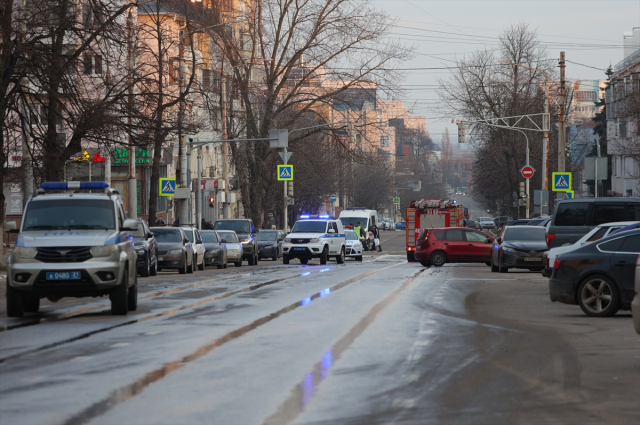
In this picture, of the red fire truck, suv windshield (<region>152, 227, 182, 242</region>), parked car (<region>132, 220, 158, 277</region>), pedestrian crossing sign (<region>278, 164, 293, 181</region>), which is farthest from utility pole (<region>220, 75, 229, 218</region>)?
parked car (<region>132, 220, 158, 277</region>)

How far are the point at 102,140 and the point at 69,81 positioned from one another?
2.29 metres

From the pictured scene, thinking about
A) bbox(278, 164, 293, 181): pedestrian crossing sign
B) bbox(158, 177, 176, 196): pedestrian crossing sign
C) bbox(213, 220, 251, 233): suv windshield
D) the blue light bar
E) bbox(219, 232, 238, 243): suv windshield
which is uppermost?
bbox(278, 164, 293, 181): pedestrian crossing sign

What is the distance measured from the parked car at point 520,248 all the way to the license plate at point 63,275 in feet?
63.3

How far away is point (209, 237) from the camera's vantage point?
1549 inches

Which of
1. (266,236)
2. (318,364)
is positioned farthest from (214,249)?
(318,364)

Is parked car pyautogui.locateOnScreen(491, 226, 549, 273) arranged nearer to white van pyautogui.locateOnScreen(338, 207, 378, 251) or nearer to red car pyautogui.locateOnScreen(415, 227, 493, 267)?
red car pyautogui.locateOnScreen(415, 227, 493, 267)

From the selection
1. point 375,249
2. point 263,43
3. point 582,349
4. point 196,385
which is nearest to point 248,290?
point 582,349

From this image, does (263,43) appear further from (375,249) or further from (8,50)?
(8,50)

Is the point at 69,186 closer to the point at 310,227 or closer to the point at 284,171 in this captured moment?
the point at 310,227

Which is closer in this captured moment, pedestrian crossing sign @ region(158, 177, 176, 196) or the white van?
pedestrian crossing sign @ region(158, 177, 176, 196)

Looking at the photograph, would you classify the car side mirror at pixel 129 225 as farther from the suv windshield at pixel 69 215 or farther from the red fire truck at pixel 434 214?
the red fire truck at pixel 434 214

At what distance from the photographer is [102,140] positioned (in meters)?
28.0

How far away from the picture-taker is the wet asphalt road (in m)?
7.75

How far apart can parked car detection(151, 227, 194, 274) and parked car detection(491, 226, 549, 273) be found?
9972mm
